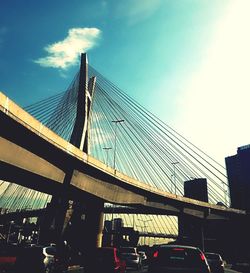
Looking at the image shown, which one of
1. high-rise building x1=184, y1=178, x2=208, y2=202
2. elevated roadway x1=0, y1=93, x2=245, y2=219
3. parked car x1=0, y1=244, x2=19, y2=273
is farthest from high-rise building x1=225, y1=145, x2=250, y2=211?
parked car x1=0, y1=244, x2=19, y2=273

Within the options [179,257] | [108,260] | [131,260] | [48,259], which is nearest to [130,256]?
[131,260]

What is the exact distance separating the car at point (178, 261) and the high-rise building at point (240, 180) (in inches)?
4444

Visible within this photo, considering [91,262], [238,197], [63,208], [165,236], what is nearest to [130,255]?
[63,208]

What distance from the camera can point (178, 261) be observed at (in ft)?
28.5

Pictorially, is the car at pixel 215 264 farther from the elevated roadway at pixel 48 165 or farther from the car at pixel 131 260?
the elevated roadway at pixel 48 165

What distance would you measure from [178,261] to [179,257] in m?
0.19

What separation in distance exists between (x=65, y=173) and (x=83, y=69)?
10.3 m

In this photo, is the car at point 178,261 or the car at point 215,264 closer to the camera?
the car at point 178,261

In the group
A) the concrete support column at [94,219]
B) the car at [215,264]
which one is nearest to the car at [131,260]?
the concrete support column at [94,219]

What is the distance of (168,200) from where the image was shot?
45531 mm

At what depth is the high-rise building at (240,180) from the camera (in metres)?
123

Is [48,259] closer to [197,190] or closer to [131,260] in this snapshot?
[131,260]

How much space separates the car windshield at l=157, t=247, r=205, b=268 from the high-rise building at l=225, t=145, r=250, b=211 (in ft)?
370

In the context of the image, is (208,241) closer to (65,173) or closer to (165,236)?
(165,236)
